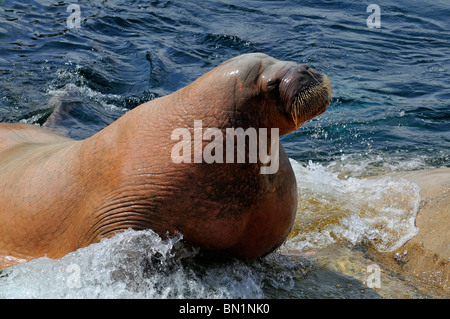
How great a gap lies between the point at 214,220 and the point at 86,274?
0.92m

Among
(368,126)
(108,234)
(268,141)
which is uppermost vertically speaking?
(268,141)

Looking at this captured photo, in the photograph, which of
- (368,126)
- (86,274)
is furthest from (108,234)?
(368,126)

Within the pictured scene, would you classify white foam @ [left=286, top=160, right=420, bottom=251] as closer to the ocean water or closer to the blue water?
the ocean water

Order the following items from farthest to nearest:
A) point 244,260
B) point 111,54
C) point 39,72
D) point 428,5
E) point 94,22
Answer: point 428,5, point 94,22, point 111,54, point 39,72, point 244,260

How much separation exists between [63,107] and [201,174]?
5516mm

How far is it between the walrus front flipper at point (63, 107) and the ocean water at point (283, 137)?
108 mm

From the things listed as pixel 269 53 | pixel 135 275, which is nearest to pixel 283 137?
pixel 269 53

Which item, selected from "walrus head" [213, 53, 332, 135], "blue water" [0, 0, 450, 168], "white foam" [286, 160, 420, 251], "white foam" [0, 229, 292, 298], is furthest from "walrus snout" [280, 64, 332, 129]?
"blue water" [0, 0, 450, 168]

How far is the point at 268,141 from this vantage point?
3.66 m

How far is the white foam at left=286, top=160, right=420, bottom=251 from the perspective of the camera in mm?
5020

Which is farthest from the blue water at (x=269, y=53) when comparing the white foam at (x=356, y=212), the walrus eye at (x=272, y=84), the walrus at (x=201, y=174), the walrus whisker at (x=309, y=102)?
the walrus eye at (x=272, y=84)

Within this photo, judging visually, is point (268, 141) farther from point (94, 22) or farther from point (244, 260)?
point (94, 22)

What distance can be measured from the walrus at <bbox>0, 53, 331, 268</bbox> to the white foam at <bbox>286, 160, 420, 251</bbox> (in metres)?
1.19

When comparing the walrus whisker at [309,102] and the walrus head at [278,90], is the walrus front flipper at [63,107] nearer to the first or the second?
the walrus head at [278,90]
